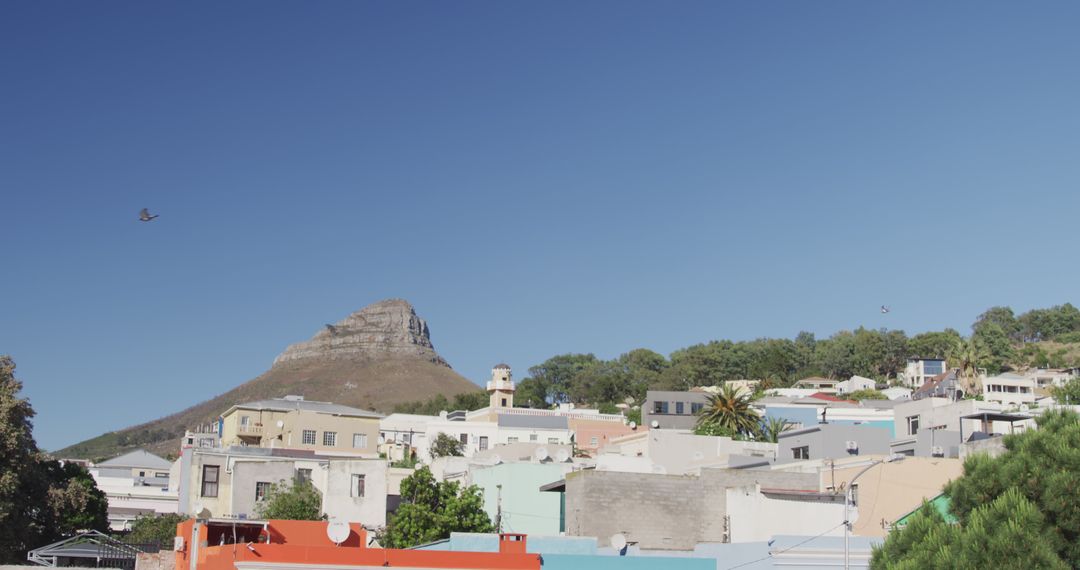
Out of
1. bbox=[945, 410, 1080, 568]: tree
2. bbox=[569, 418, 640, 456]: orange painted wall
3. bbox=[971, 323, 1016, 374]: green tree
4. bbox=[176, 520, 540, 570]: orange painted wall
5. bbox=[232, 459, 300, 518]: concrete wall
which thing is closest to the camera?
bbox=[945, 410, 1080, 568]: tree

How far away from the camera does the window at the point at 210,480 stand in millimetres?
55250

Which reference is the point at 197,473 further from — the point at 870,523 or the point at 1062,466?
the point at 1062,466

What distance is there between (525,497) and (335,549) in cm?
2055

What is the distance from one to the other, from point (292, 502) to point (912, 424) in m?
29.1

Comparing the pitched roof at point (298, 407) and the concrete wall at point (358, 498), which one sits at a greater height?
the pitched roof at point (298, 407)

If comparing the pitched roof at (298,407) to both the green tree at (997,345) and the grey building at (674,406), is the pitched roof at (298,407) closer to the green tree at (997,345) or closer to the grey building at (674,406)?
the grey building at (674,406)

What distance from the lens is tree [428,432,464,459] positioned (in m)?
81.5

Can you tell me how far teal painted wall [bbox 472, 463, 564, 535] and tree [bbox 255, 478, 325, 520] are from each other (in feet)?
26.9

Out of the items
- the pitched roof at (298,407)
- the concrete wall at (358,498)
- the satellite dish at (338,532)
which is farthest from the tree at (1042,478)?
the pitched roof at (298,407)

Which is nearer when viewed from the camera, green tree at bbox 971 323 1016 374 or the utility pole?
the utility pole

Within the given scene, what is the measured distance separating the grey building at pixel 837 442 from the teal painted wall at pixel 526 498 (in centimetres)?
1049

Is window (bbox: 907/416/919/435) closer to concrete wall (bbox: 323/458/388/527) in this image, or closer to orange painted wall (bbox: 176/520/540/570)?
concrete wall (bbox: 323/458/388/527)

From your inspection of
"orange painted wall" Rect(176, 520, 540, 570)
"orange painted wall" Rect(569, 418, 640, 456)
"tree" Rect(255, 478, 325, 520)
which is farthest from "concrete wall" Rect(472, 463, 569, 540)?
"orange painted wall" Rect(569, 418, 640, 456)

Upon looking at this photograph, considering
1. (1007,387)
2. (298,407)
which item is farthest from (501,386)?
(1007,387)
